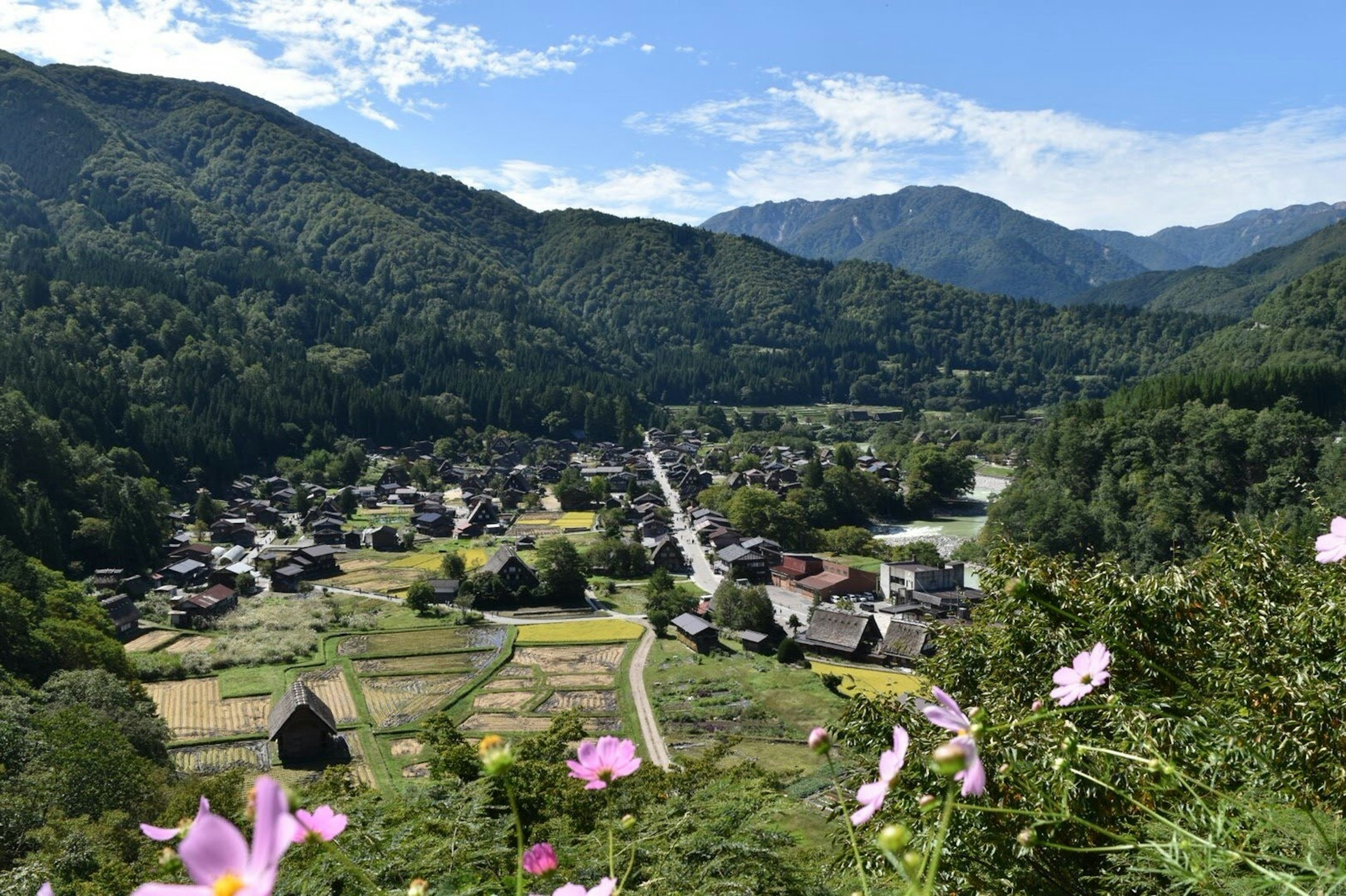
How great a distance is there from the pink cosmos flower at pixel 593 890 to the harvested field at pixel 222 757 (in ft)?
63.0

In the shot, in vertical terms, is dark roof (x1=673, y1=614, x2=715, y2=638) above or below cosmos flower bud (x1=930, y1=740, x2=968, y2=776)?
below

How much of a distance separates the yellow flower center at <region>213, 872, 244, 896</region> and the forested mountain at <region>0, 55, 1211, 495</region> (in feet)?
Answer: 186

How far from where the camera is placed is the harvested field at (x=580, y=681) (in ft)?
79.5

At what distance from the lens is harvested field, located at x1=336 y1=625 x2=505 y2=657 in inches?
1067

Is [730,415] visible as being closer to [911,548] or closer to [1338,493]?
[911,548]

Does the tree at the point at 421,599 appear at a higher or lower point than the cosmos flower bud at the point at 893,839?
lower

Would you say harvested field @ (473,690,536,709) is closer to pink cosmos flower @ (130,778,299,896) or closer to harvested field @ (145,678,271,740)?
harvested field @ (145,678,271,740)

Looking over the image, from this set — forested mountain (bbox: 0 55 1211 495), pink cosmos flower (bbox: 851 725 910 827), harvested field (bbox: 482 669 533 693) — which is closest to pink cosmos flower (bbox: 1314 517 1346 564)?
pink cosmos flower (bbox: 851 725 910 827)

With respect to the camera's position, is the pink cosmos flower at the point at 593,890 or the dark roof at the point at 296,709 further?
the dark roof at the point at 296,709

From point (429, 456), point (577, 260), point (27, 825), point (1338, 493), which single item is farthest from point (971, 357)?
point (27, 825)


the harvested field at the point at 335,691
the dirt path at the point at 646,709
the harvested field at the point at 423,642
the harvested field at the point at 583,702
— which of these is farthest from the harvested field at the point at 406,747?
the harvested field at the point at 423,642

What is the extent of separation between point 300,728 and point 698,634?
12.9 meters

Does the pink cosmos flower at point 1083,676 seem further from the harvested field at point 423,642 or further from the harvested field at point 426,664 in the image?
the harvested field at point 423,642

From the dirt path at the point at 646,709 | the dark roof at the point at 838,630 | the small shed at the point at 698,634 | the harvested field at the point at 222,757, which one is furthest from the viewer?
the small shed at the point at 698,634
